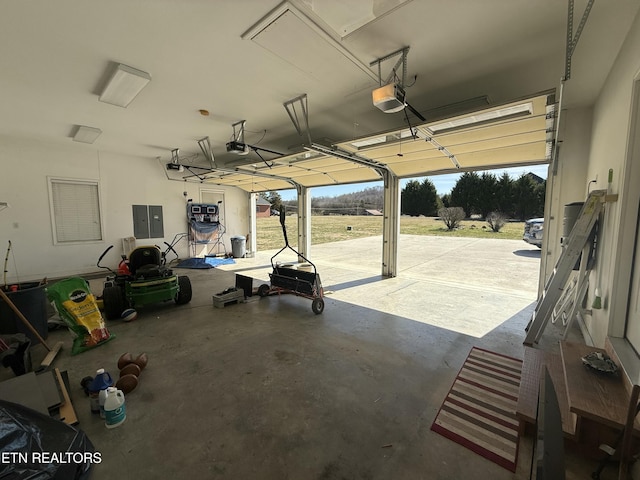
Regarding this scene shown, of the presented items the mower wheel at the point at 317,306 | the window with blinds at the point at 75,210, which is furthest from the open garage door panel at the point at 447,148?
the window with blinds at the point at 75,210

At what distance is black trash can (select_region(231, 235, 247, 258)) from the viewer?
9633 mm

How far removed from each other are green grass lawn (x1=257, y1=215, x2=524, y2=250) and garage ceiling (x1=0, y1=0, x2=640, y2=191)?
943 cm

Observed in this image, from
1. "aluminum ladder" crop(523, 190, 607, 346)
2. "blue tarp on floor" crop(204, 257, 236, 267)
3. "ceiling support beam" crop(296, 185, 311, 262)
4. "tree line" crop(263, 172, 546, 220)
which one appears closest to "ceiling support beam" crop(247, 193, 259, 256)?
"blue tarp on floor" crop(204, 257, 236, 267)

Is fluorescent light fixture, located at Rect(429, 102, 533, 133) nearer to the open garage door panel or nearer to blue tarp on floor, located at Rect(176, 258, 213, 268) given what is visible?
the open garage door panel

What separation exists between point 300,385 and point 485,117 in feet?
12.4

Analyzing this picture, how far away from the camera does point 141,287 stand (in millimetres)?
4094

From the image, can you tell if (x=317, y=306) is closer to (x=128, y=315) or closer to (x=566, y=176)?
(x=128, y=315)

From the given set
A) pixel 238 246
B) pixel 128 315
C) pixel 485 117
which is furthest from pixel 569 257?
pixel 238 246

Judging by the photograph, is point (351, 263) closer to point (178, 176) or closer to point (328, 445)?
point (178, 176)

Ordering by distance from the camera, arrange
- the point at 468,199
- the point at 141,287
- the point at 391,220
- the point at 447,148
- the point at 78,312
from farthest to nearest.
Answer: the point at 468,199 < the point at 391,220 < the point at 447,148 < the point at 141,287 < the point at 78,312

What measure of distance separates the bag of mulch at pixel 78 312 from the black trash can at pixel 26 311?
343mm

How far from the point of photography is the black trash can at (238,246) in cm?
963

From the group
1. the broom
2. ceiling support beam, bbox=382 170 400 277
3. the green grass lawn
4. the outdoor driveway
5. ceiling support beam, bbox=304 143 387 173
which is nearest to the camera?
the broom

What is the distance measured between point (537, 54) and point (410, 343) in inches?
135
